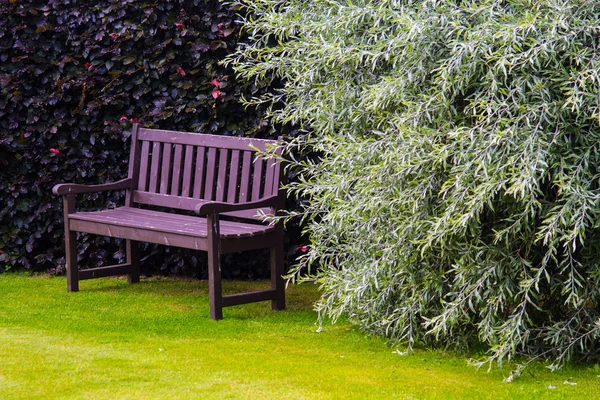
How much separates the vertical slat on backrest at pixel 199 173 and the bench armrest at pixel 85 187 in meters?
0.66

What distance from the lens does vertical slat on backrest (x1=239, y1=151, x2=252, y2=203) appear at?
6168mm

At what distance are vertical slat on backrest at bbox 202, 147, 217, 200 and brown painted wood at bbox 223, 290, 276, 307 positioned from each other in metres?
0.86

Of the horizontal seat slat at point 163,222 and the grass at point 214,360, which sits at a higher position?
the horizontal seat slat at point 163,222

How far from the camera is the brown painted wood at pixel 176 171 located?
6.63m

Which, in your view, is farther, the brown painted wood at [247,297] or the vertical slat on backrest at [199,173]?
the vertical slat on backrest at [199,173]

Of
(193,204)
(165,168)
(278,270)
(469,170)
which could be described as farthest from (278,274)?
(469,170)

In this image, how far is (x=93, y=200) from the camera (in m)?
7.18

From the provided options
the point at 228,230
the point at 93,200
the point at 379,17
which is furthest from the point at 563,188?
the point at 93,200

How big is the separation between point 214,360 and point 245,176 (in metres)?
1.77

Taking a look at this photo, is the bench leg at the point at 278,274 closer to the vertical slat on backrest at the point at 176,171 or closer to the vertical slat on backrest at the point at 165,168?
the vertical slat on backrest at the point at 176,171

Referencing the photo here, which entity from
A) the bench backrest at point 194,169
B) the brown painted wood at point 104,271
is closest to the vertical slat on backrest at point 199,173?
the bench backrest at point 194,169

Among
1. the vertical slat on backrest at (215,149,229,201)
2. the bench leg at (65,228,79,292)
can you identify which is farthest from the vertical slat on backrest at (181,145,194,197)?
the bench leg at (65,228,79,292)

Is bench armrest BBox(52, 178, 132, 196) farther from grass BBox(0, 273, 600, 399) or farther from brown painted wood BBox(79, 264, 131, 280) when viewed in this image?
grass BBox(0, 273, 600, 399)

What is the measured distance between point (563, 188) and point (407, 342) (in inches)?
54.6
